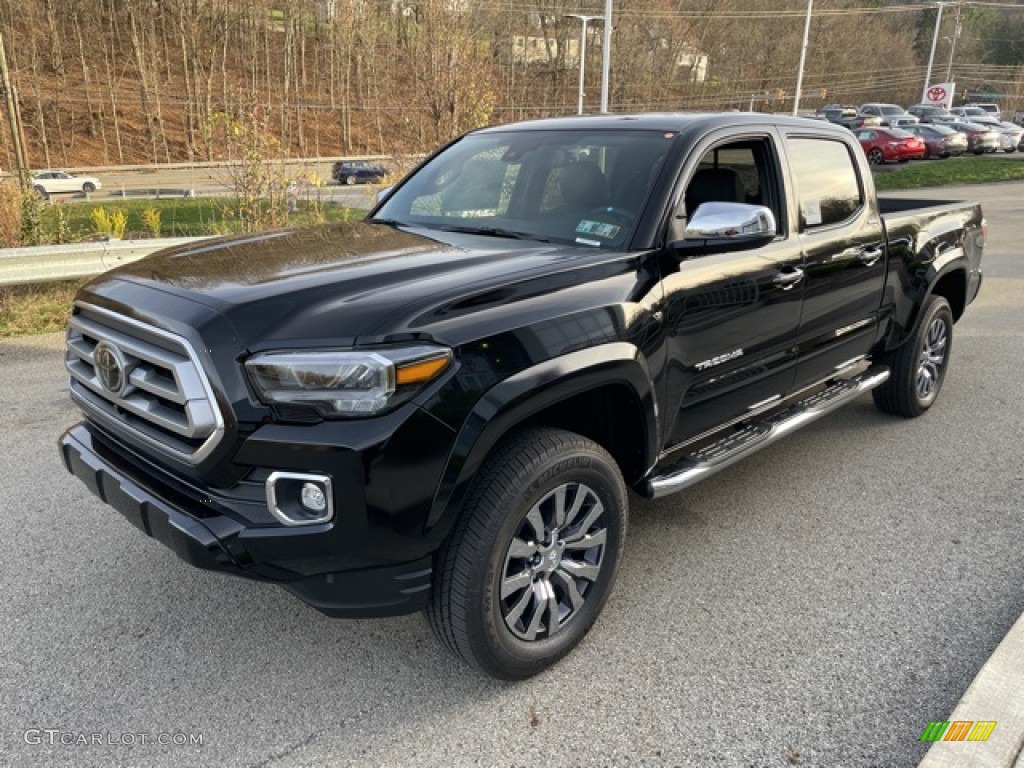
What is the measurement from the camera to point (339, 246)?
330cm

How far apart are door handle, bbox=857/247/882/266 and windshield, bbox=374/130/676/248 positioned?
62.4 inches

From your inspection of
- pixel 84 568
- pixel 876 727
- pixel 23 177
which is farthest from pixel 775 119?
pixel 23 177

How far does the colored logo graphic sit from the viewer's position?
237cm

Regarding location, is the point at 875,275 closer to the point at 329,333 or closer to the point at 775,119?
the point at 775,119

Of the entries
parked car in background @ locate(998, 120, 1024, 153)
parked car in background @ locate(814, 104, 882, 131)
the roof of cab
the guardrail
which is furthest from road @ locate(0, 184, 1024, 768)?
parked car in background @ locate(814, 104, 882, 131)

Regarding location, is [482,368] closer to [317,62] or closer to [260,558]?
[260,558]

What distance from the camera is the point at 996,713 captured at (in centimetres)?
247

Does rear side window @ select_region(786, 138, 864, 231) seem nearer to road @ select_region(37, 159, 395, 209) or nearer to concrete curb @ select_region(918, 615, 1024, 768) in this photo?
concrete curb @ select_region(918, 615, 1024, 768)

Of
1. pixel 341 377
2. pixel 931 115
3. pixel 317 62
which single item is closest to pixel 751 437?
pixel 341 377

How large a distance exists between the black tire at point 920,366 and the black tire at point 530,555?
3070 mm

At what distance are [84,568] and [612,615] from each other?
7.56 feet

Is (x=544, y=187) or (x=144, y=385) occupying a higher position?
(x=544, y=187)

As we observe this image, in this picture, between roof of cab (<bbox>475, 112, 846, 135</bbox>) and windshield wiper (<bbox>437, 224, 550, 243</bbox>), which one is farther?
roof of cab (<bbox>475, 112, 846, 135</bbox>)

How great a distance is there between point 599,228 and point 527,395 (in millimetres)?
1069
